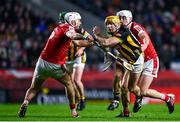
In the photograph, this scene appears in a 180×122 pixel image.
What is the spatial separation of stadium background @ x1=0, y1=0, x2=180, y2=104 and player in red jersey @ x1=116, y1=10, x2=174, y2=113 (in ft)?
30.5

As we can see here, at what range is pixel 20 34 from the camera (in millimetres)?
31141

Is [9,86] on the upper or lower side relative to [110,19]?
lower

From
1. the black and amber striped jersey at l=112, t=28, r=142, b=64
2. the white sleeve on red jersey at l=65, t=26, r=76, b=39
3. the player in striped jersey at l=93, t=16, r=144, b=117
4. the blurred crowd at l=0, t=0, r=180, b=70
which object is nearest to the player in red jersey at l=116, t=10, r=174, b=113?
the player in striped jersey at l=93, t=16, r=144, b=117

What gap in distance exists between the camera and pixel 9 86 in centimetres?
2822

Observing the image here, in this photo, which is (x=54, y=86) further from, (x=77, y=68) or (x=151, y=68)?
(x=151, y=68)

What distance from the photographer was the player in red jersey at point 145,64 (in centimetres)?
1883

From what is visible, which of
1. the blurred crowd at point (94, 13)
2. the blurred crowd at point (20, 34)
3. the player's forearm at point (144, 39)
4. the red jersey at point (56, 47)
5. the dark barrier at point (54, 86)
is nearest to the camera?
the red jersey at point (56, 47)

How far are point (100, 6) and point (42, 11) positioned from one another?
2832 mm

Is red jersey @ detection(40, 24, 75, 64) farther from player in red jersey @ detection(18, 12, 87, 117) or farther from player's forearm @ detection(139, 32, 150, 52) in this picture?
player's forearm @ detection(139, 32, 150, 52)

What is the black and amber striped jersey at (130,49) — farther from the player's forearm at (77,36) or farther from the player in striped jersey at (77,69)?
the player in striped jersey at (77,69)

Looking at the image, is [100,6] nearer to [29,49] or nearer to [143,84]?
[29,49]

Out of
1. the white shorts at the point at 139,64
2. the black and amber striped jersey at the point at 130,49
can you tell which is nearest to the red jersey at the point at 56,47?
the black and amber striped jersey at the point at 130,49

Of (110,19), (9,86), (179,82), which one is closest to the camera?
(110,19)

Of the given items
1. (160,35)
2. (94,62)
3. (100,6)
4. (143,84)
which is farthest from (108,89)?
(143,84)
